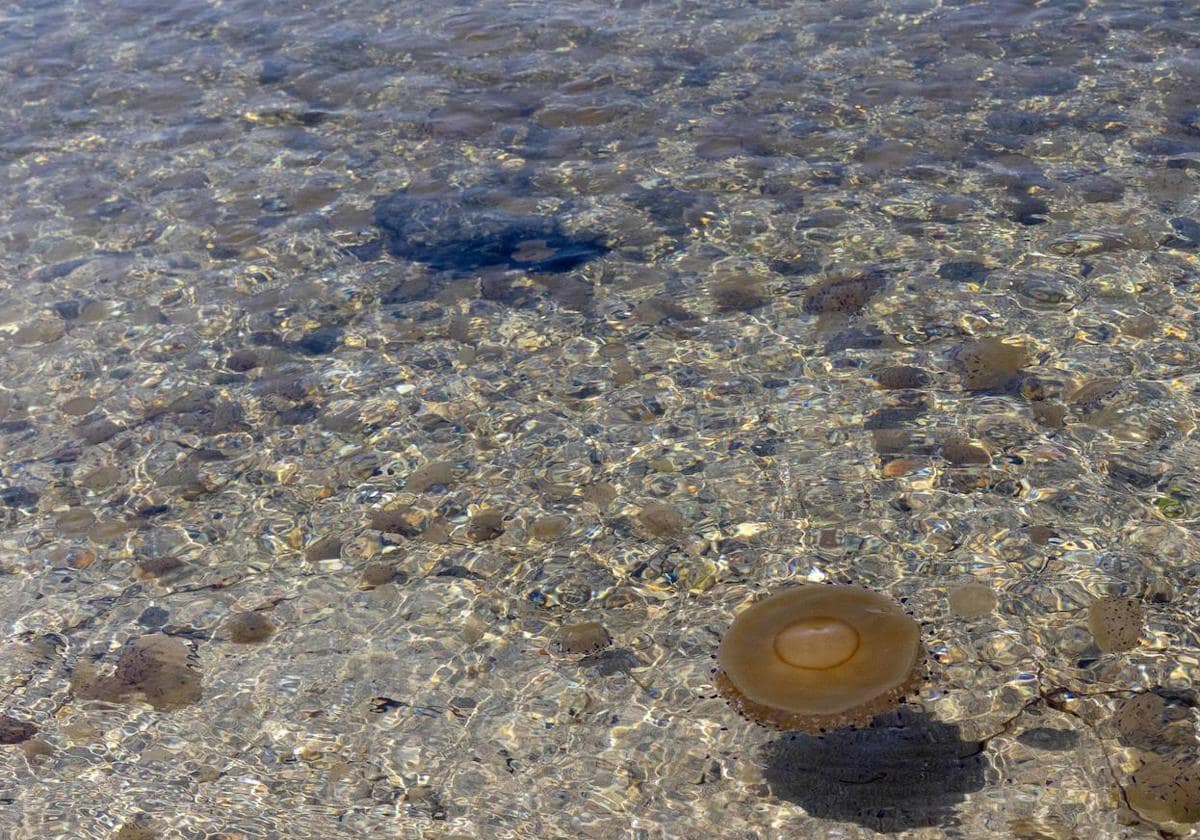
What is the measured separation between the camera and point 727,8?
12.4 meters

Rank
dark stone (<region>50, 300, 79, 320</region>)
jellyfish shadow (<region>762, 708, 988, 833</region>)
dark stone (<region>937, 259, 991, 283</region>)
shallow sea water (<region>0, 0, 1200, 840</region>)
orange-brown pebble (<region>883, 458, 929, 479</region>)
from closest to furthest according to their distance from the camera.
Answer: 1. jellyfish shadow (<region>762, 708, 988, 833</region>)
2. shallow sea water (<region>0, 0, 1200, 840</region>)
3. orange-brown pebble (<region>883, 458, 929, 479</region>)
4. dark stone (<region>937, 259, 991, 283</region>)
5. dark stone (<region>50, 300, 79, 320</region>)

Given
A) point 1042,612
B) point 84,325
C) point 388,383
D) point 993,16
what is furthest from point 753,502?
point 993,16

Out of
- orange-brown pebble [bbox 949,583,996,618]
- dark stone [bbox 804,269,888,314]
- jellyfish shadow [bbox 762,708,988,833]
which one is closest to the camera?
jellyfish shadow [bbox 762,708,988,833]

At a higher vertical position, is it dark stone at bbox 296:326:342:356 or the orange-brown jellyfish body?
dark stone at bbox 296:326:342:356

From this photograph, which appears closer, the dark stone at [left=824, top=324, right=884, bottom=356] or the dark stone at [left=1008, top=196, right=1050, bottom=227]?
the dark stone at [left=824, top=324, right=884, bottom=356]

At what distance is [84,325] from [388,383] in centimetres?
262

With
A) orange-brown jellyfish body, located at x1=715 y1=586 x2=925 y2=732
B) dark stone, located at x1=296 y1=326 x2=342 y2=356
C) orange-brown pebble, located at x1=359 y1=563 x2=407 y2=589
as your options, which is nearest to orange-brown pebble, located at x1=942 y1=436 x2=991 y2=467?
orange-brown jellyfish body, located at x1=715 y1=586 x2=925 y2=732

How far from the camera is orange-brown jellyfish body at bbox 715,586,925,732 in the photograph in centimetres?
504

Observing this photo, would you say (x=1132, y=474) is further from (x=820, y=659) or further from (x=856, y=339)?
(x=820, y=659)

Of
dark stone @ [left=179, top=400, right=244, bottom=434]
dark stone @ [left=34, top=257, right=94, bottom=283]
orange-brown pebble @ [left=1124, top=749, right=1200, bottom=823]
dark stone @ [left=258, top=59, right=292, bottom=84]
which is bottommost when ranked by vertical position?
orange-brown pebble @ [left=1124, top=749, right=1200, bottom=823]

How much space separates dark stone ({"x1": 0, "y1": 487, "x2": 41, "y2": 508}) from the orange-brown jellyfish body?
169 inches

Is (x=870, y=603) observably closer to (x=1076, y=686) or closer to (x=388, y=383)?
(x=1076, y=686)

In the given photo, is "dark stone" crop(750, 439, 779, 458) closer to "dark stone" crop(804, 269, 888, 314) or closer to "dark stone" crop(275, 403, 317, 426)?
"dark stone" crop(804, 269, 888, 314)

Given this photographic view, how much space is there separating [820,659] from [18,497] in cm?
489
